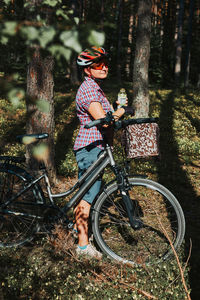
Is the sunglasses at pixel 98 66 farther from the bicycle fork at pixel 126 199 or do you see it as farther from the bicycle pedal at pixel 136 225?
the bicycle pedal at pixel 136 225

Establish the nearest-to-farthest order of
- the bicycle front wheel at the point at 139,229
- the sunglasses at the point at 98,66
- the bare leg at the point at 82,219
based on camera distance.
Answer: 1. the sunglasses at the point at 98,66
2. the bicycle front wheel at the point at 139,229
3. the bare leg at the point at 82,219

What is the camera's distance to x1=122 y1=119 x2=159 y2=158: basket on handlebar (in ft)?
12.1

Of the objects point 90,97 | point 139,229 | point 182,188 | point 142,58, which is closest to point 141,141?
point 90,97

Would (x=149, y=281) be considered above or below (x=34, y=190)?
below

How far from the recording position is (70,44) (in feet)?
4.85

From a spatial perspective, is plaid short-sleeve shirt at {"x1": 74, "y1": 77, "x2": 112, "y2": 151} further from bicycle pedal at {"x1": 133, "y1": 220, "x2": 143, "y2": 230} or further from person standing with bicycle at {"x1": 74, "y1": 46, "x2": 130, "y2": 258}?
bicycle pedal at {"x1": 133, "y1": 220, "x2": 143, "y2": 230}

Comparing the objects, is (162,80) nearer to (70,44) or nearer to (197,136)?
(197,136)

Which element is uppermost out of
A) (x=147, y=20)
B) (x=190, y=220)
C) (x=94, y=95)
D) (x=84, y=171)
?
(x=147, y=20)

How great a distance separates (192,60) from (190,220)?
141ft

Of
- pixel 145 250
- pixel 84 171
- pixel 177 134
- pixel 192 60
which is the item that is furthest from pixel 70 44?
pixel 192 60

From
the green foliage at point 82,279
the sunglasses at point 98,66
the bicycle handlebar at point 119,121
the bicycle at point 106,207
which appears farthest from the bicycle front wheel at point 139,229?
the sunglasses at point 98,66

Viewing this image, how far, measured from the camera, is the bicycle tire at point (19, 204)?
419 cm

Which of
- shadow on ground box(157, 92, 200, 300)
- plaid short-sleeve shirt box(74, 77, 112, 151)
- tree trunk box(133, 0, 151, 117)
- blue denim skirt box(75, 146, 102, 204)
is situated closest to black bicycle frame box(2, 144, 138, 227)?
blue denim skirt box(75, 146, 102, 204)

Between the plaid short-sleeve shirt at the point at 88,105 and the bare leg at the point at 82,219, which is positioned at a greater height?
the plaid short-sleeve shirt at the point at 88,105
